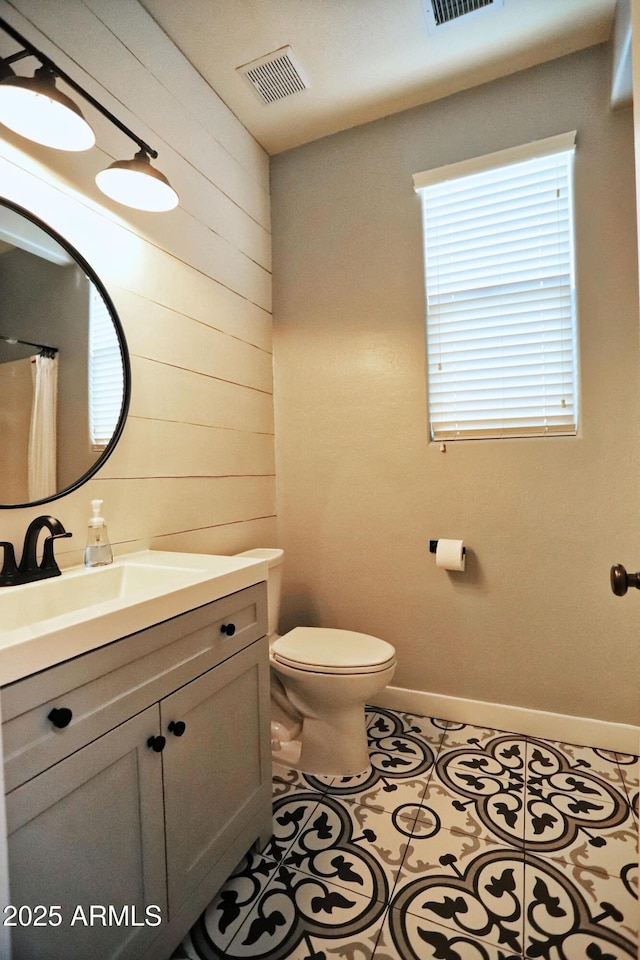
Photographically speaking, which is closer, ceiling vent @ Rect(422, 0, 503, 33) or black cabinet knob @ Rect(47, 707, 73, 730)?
black cabinet knob @ Rect(47, 707, 73, 730)

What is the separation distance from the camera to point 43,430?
1302mm

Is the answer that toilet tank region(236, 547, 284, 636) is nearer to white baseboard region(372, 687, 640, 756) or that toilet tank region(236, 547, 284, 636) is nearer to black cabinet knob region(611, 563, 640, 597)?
white baseboard region(372, 687, 640, 756)

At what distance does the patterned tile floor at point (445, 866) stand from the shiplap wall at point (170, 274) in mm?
1019

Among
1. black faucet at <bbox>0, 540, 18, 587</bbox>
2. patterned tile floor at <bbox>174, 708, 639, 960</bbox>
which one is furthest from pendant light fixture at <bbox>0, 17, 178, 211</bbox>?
patterned tile floor at <bbox>174, 708, 639, 960</bbox>

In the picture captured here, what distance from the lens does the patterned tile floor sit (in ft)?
3.68

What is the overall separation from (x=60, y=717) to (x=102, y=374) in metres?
1.04

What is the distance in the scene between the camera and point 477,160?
199 centimetres

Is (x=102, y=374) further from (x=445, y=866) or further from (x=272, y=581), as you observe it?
(x=445, y=866)

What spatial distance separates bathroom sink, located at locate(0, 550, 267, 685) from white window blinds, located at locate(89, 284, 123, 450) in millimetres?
416

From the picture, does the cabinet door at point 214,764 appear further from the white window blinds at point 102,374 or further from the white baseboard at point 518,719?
the white baseboard at point 518,719

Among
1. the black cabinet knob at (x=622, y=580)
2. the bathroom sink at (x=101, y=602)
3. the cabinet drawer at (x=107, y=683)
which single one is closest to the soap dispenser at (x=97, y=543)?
the bathroom sink at (x=101, y=602)

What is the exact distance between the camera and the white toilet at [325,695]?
1.68 m

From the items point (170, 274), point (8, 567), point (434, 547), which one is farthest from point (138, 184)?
point (434, 547)

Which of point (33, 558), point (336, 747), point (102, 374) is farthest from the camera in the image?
point (336, 747)
